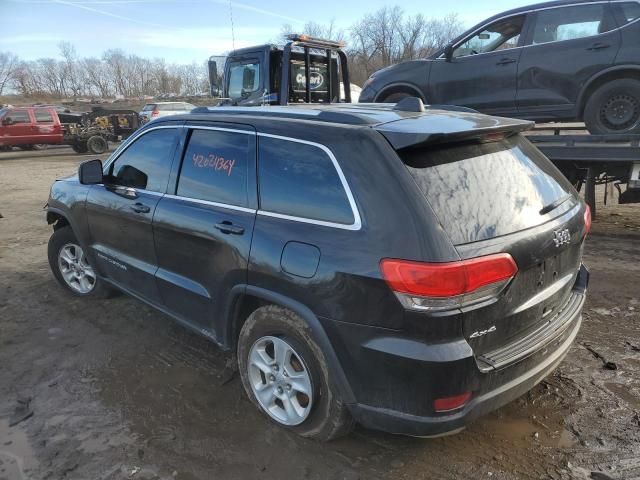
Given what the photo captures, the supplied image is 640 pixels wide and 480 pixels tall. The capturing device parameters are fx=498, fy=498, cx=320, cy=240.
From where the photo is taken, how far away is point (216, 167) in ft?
10.1

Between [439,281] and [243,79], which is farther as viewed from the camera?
[243,79]

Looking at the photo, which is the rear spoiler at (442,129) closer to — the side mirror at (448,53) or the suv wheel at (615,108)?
the suv wheel at (615,108)

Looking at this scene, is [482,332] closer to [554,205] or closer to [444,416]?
[444,416]

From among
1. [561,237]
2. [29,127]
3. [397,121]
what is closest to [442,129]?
[397,121]

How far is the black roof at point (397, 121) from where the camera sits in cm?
232

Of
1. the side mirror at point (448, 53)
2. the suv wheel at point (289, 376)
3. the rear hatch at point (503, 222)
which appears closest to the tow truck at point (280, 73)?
the side mirror at point (448, 53)

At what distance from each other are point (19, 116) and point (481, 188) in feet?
73.3

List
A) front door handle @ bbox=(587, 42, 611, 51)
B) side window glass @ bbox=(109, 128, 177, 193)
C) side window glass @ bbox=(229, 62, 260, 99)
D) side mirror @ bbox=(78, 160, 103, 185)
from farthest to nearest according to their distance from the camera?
side window glass @ bbox=(229, 62, 260, 99)
front door handle @ bbox=(587, 42, 611, 51)
side mirror @ bbox=(78, 160, 103, 185)
side window glass @ bbox=(109, 128, 177, 193)

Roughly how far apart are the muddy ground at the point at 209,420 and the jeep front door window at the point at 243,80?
23.2 feet

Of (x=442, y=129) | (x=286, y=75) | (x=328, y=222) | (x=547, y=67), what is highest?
(x=547, y=67)

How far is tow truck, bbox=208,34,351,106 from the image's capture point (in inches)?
397

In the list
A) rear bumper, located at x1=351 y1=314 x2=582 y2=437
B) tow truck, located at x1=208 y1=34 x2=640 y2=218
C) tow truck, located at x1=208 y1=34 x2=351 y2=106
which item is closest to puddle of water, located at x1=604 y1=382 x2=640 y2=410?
rear bumper, located at x1=351 y1=314 x2=582 y2=437

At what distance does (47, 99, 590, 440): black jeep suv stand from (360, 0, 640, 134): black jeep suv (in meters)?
3.77

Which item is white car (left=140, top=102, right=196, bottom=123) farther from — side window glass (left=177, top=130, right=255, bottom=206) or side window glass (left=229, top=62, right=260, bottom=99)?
side window glass (left=177, top=130, right=255, bottom=206)
